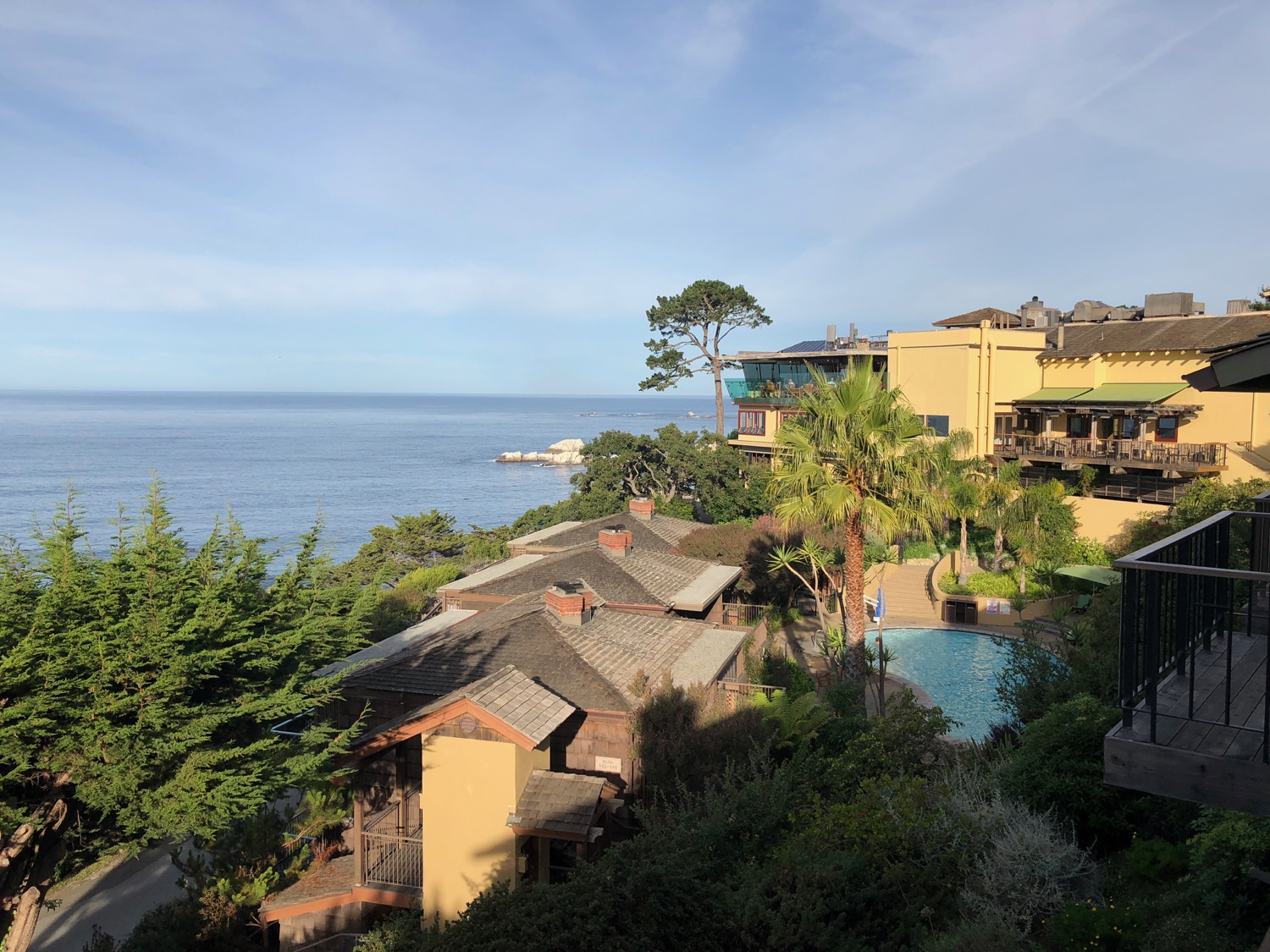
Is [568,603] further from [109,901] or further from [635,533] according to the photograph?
[109,901]

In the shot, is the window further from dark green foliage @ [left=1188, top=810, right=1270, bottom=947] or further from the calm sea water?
dark green foliage @ [left=1188, top=810, right=1270, bottom=947]

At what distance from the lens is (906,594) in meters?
31.9

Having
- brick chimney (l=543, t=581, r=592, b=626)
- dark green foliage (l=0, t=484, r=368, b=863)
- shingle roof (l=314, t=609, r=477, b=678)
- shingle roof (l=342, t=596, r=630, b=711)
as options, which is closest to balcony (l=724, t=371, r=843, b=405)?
shingle roof (l=314, t=609, r=477, b=678)

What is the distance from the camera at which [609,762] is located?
14.2 meters

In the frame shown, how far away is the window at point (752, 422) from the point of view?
157 feet

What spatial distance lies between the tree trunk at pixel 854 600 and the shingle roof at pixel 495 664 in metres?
5.68

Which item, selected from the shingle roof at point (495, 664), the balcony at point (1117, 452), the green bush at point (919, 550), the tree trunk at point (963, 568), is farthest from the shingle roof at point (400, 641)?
the balcony at point (1117, 452)

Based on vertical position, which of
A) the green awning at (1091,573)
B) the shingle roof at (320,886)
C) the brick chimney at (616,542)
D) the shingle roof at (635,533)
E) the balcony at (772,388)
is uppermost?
the balcony at (772,388)

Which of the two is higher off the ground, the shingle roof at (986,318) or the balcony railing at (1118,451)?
the shingle roof at (986,318)

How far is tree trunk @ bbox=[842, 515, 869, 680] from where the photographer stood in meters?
16.9

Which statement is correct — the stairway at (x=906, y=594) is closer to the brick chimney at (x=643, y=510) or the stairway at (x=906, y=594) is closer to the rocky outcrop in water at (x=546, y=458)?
the brick chimney at (x=643, y=510)

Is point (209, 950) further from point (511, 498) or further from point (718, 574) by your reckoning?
point (511, 498)

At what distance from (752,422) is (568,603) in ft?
111

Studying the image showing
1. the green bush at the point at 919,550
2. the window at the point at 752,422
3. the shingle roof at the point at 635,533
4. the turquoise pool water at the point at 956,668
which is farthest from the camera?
the window at the point at 752,422
